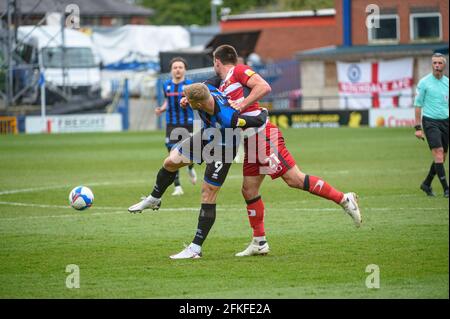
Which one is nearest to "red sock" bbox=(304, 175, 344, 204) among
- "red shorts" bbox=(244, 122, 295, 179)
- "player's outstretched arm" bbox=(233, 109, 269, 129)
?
"red shorts" bbox=(244, 122, 295, 179)

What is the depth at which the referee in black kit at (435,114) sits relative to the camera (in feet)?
53.4

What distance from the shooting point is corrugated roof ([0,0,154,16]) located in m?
40.9

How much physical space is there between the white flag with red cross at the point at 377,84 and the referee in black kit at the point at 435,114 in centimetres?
2624

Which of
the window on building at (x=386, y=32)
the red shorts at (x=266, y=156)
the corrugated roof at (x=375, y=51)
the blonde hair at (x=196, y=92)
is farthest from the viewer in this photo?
the corrugated roof at (x=375, y=51)

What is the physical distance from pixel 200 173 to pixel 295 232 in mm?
10572

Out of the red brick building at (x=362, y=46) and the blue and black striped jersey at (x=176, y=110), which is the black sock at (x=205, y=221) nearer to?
the blue and black striped jersey at (x=176, y=110)

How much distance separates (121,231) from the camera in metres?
12.9

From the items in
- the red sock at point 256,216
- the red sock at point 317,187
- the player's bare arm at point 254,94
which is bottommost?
the red sock at point 256,216

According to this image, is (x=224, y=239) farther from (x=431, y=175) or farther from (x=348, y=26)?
(x=348, y=26)

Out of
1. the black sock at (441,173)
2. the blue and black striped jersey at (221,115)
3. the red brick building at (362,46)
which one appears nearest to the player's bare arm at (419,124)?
the black sock at (441,173)

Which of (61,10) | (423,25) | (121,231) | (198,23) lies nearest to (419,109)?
(121,231)

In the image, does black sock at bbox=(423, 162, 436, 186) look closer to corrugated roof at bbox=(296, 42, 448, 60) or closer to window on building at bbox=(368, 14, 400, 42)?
window on building at bbox=(368, 14, 400, 42)

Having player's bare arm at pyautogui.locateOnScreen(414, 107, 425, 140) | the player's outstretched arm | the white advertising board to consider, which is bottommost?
the white advertising board
